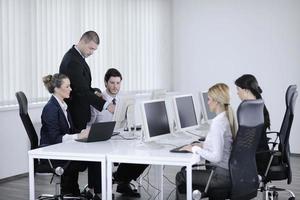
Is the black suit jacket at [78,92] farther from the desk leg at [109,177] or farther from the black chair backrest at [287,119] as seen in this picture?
the black chair backrest at [287,119]

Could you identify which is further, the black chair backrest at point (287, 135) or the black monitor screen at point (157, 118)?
the black chair backrest at point (287, 135)

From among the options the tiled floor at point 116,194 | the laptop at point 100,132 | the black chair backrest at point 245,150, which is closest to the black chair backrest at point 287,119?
the black chair backrest at point 245,150

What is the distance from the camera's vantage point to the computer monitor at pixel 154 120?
4570 millimetres

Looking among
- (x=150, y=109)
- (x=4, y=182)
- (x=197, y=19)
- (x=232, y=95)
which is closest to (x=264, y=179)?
(x=150, y=109)

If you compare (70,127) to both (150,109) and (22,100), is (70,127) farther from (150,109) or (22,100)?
(150,109)

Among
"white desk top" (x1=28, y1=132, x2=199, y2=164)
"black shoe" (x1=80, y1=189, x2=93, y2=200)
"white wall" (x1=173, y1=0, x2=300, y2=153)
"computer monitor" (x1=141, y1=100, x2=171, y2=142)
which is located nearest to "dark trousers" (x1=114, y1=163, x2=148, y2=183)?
"black shoe" (x1=80, y1=189, x2=93, y2=200)

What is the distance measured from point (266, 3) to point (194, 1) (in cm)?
131

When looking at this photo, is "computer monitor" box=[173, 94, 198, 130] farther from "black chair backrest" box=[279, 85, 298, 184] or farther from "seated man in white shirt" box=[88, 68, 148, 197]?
"black chair backrest" box=[279, 85, 298, 184]

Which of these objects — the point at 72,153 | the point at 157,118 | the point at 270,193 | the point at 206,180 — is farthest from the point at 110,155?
the point at 270,193

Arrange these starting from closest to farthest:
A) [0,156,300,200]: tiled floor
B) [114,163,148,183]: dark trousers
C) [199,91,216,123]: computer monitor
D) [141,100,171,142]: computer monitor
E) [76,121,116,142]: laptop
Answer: [141,100,171,142]: computer monitor, [76,121,116,142]: laptop, [114,163,148,183]: dark trousers, [0,156,300,200]: tiled floor, [199,91,216,123]: computer monitor

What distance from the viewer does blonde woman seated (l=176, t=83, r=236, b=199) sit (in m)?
4.16

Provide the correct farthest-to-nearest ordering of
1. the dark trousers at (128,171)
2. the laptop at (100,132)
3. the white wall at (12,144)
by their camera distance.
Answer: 1. the white wall at (12,144)
2. the dark trousers at (128,171)
3. the laptop at (100,132)

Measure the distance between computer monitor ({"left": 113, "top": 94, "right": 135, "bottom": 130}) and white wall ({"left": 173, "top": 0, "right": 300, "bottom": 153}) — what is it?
3610 millimetres

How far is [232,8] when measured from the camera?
28.7 ft
